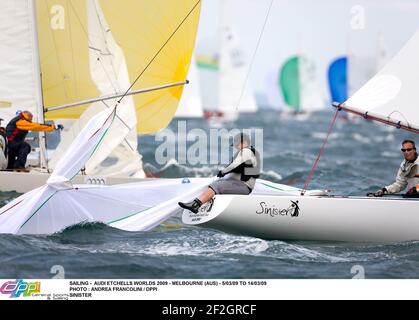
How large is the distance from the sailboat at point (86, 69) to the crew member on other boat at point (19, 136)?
307 millimetres

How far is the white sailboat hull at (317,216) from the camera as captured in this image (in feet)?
25.3

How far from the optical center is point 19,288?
5469 mm

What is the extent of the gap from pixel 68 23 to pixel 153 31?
1.53 meters

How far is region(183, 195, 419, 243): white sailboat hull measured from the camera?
7.70 metres

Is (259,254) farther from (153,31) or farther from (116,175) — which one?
(153,31)

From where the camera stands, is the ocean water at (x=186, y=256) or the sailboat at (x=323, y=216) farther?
the sailboat at (x=323, y=216)

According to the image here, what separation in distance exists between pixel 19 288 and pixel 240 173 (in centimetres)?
307

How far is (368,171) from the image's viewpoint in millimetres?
17672

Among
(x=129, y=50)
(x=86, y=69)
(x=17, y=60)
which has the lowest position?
(x=86, y=69)

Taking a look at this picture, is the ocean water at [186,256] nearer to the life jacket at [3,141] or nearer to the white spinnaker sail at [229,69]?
the life jacket at [3,141]

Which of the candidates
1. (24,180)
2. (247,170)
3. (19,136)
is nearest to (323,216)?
(247,170)

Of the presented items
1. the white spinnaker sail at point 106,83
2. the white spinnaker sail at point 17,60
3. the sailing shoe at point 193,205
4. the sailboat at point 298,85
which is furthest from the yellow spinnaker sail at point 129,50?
the sailboat at point 298,85

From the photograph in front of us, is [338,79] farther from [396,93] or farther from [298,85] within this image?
[396,93]

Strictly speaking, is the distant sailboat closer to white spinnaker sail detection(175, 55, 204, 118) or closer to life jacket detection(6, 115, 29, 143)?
white spinnaker sail detection(175, 55, 204, 118)
